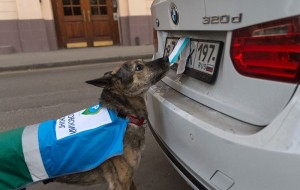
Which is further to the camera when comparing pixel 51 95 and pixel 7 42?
pixel 7 42

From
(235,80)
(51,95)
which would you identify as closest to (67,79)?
(51,95)

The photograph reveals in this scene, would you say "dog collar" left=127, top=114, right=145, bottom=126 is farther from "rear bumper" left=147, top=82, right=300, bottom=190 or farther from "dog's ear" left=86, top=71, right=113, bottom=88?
"dog's ear" left=86, top=71, right=113, bottom=88

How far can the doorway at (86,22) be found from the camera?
13094 millimetres

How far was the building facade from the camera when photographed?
39.7 feet

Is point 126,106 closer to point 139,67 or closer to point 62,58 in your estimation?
point 139,67

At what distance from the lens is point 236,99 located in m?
1.78

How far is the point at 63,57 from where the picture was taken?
36.1 feet

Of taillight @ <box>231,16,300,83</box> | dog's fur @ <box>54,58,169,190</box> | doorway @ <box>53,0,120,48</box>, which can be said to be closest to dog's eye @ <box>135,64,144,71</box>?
dog's fur @ <box>54,58,169,190</box>

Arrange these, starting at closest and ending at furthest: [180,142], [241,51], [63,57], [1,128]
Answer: [241,51], [180,142], [1,128], [63,57]

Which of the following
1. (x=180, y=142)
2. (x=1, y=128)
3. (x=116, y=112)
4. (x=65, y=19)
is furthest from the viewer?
(x=65, y=19)

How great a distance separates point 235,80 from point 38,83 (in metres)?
6.59

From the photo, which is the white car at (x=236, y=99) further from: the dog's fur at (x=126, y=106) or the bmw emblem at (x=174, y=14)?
the dog's fur at (x=126, y=106)

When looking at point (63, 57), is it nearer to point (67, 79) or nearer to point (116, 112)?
point (67, 79)

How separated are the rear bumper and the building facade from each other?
1122 cm
